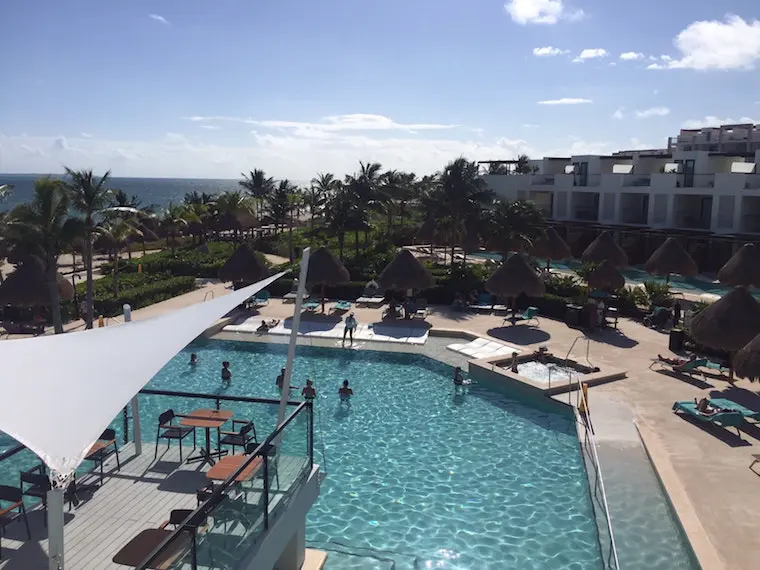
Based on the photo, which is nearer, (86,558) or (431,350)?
(86,558)

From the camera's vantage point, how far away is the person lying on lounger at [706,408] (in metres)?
14.5

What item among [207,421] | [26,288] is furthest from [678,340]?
[26,288]

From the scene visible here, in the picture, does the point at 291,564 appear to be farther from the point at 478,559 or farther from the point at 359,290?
the point at 359,290

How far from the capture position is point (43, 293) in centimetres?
2227

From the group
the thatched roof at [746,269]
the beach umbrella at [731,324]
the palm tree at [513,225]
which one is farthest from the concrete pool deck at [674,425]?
the palm tree at [513,225]

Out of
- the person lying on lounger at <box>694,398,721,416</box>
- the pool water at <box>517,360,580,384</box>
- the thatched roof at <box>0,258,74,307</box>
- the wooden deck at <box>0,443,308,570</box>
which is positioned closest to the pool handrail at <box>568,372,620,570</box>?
the pool water at <box>517,360,580,384</box>

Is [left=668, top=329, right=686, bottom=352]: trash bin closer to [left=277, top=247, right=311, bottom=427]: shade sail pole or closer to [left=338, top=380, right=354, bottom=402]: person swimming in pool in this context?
[left=338, top=380, right=354, bottom=402]: person swimming in pool

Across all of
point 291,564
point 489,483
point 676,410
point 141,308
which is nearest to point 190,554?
point 291,564

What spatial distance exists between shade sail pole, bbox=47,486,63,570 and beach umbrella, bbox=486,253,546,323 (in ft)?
65.1

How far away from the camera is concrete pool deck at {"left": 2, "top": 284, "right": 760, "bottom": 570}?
10.1m

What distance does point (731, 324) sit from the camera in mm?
16859

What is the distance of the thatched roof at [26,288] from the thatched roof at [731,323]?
21.9 m

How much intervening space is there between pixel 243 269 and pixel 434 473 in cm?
1661

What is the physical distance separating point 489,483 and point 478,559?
98.6 inches
